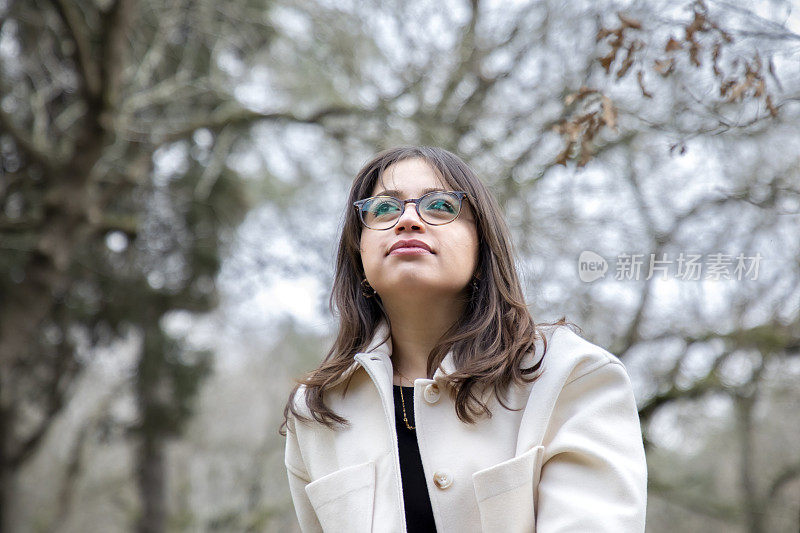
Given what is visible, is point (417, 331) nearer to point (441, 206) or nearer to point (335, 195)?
point (441, 206)

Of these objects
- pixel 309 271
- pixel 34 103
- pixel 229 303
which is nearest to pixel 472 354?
pixel 309 271

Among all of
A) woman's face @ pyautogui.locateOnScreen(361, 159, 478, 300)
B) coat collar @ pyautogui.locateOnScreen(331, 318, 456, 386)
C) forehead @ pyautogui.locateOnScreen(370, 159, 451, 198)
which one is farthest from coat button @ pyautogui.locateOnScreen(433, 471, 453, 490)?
forehead @ pyautogui.locateOnScreen(370, 159, 451, 198)

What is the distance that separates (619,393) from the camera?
175cm

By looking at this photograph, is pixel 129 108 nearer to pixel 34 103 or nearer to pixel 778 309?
pixel 34 103

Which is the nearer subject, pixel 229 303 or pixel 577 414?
pixel 577 414

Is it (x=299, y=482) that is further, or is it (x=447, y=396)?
(x=299, y=482)

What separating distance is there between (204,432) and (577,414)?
1299 centimetres

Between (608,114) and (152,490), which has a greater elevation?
(608,114)

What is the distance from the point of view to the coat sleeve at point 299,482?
2.13m

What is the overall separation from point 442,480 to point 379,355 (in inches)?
15.0

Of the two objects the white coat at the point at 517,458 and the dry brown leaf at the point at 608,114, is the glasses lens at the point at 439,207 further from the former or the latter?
the dry brown leaf at the point at 608,114

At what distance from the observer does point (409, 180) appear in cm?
203

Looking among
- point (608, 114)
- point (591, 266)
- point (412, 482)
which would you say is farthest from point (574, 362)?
point (591, 266)

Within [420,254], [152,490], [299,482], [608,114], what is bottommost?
[152,490]
